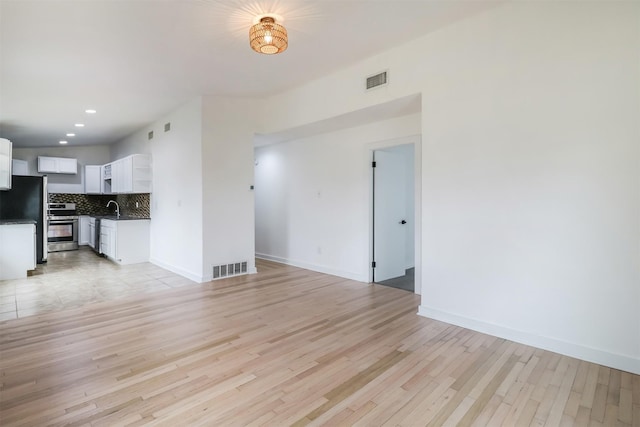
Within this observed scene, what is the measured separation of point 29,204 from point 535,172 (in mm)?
8405

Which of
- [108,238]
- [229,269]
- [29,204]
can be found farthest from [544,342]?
[29,204]

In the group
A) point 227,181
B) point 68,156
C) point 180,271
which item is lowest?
point 180,271

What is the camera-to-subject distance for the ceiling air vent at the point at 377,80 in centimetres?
380

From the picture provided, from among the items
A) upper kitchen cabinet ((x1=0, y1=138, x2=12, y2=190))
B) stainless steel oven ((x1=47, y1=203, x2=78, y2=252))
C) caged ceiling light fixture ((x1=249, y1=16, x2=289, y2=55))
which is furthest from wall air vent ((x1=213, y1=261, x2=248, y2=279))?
stainless steel oven ((x1=47, y1=203, x2=78, y2=252))

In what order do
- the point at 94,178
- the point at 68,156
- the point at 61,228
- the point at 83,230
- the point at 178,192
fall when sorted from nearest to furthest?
Answer: the point at 178,192 → the point at 61,228 → the point at 94,178 → the point at 83,230 → the point at 68,156

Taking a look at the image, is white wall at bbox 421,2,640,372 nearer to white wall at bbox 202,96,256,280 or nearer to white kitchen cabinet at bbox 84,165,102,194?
white wall at bbox 202,96,256,280

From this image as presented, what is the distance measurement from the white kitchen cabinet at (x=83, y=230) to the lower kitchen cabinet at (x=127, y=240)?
105 inches

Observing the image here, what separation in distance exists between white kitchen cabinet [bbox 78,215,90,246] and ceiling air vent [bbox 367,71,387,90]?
8.65m

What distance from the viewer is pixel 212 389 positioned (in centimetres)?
216

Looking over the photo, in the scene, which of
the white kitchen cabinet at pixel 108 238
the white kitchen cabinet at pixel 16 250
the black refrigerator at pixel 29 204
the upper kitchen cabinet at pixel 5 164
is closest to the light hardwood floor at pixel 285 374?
the white kitchen cabinet at pixel 16 250

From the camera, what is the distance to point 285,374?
2355 millimetres

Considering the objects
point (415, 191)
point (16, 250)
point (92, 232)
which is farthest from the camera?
point (92, 232)

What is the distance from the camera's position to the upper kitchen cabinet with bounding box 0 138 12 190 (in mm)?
5422

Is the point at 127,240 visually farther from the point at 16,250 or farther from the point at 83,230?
the point at 83,230
